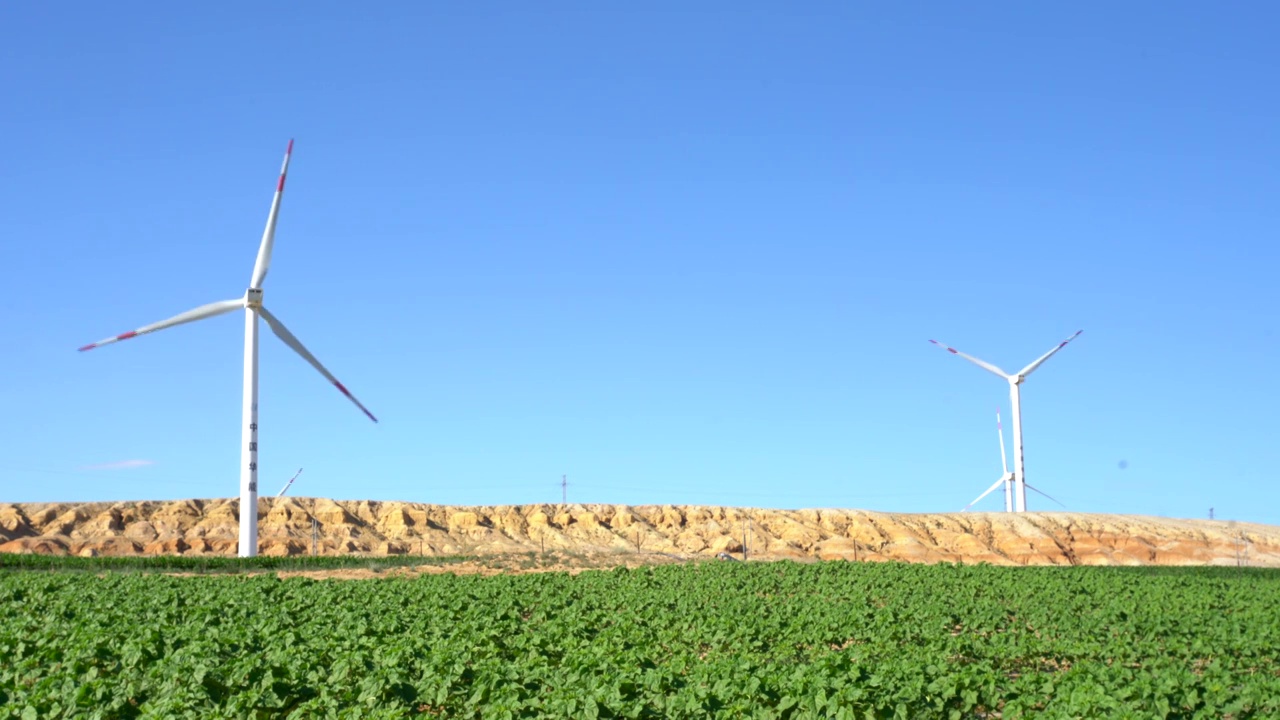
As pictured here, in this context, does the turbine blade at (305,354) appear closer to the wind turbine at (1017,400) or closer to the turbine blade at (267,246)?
the turbine blade at (267,246)

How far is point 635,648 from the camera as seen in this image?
2194 cm

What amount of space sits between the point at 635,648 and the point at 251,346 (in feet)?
143

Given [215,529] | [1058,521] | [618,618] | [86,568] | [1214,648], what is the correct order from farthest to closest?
[1058,521] → [215,529] → [86,568] → [618,618] → [1214,648]

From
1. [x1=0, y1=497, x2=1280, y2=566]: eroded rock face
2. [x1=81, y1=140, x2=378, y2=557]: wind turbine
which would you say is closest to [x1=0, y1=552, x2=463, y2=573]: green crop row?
[x1=81, y1=140, x2=378, y2=557]: wind turbine

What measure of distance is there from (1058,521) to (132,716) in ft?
362

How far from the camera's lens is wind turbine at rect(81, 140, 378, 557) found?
59.0 metres

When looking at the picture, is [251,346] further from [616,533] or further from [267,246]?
[616,533]

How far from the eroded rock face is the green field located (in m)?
46.1

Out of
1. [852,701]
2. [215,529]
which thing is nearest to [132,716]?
[852,701]

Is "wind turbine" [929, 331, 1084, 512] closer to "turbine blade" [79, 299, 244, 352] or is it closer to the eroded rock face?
the eroded rock face

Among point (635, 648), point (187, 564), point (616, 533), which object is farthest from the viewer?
point (616, 533)

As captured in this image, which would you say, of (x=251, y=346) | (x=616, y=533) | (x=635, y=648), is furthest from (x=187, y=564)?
(x=616, y=533)

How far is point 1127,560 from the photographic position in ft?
317

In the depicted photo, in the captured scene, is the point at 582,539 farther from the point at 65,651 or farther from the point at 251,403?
the point at 65,651
